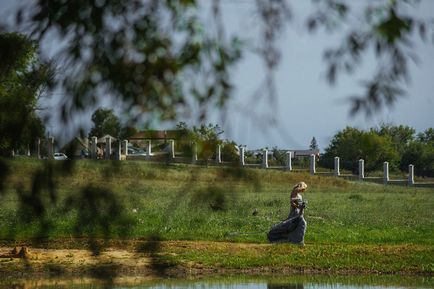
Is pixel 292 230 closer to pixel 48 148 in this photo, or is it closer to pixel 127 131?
pixel 48 148

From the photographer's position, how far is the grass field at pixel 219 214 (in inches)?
187

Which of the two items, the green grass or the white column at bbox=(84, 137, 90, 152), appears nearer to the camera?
the white column at bbox=(84, 137, 90, 152)

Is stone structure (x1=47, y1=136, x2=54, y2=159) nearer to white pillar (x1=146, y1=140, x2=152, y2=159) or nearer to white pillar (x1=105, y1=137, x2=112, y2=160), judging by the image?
white pillar (x1=105, y1=137, x2=112, y2=160)

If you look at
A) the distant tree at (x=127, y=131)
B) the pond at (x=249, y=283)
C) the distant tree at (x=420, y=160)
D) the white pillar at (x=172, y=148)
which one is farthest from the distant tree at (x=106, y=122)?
the distant tree at (x=420, y=160)

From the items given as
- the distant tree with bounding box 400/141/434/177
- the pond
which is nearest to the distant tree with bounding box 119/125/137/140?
the pond

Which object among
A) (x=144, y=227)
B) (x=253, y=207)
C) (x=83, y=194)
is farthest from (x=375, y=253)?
(x=83, y=194)

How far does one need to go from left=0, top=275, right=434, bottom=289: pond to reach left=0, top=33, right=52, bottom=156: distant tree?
8.45 metres

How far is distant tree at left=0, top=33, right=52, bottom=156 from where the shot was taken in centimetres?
457

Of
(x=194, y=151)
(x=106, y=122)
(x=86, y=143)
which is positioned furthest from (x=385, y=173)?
(x=106, y=122)

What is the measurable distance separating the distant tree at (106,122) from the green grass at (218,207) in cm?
24

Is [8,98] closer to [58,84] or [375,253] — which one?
[58,84]

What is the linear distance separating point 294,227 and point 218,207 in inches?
490

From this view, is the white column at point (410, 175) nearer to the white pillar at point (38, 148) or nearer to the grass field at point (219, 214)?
the grass field at point (219, 214)

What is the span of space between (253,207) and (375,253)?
27.5 feet
